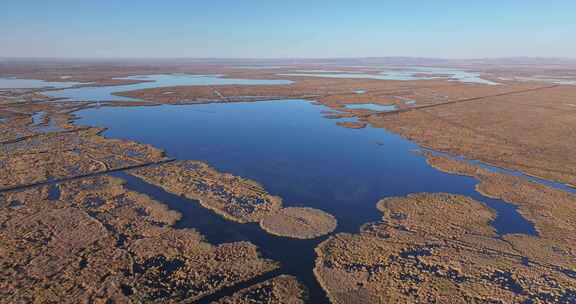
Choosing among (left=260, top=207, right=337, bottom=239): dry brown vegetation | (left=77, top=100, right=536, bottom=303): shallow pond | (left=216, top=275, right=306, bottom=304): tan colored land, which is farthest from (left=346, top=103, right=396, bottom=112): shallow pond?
(left=216, top=275, right=306, bottom=304): tan colored land

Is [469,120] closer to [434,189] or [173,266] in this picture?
[434,189]

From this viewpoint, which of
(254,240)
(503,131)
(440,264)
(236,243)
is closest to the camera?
(440,264)

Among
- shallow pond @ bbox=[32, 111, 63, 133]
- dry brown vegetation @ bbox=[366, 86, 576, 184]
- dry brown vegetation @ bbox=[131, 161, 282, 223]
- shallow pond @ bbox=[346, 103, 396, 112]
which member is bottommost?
dry brown vegetation @ bbox=[131, 161, 282, 223]

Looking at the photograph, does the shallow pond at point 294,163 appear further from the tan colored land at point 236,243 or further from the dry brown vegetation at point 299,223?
the tan colored land at point 236,243

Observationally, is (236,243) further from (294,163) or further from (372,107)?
(372,107)

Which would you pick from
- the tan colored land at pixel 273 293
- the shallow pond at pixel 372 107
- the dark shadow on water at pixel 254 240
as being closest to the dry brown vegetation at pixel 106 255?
→ the dark shadow on water at pixel 254 240

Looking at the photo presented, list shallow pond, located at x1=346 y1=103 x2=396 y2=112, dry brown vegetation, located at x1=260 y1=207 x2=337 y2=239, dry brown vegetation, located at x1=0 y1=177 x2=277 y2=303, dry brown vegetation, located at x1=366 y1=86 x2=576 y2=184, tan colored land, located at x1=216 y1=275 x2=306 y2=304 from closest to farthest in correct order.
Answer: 1. tan colored land, located at x1=216 y1=275 x2=306 y2=304
2. dry brown vegetation, located at x1=0 y1=177 x2=277 y2=303
3. dry brown vegetation, located at x1=260 y1=207 x2=337 y2=239
4. dry brown vegetation, located at x1=366 y1=86 x2=576 y2=184
5. shallow pond, located at x1=346 y1=103 x2=396 y2=112

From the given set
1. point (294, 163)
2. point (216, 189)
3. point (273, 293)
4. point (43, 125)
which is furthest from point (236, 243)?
point (43, 125)

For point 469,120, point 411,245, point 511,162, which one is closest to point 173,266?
point 411,245

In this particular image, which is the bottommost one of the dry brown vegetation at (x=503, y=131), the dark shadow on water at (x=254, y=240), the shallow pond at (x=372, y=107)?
the dark shadow on water at (x=254, y=240)

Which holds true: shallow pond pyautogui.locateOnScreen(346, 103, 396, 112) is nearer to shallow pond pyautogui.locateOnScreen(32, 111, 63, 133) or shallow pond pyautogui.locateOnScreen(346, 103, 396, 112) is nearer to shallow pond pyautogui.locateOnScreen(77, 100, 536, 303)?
shallow pond pyautogui.locateOnScreen(77, 100, 536, 303)
